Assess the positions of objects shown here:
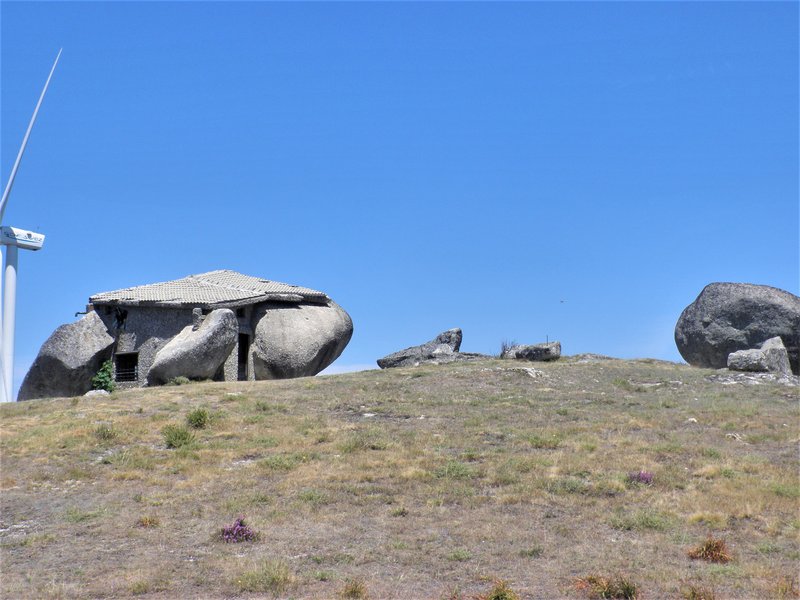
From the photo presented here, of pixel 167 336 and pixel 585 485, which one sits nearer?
pixel 585 485

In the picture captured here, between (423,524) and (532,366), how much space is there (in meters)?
17.5

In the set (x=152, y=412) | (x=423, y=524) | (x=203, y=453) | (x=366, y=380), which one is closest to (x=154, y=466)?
(x=203, y=453)

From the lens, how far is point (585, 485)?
56.1ft

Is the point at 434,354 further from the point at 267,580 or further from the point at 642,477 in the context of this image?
the point at 267,580

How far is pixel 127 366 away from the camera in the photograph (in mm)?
32344

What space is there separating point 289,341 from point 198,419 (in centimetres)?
1057

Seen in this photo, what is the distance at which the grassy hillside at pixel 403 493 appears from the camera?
12641mm

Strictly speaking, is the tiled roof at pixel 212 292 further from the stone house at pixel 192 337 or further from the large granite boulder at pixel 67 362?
the large granite boulder at pixel 67 362

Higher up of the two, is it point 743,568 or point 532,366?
point 532,366

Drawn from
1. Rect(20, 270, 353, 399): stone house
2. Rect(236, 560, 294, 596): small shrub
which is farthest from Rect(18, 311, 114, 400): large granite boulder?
Rect(236, 560, 294, 596): small shrub

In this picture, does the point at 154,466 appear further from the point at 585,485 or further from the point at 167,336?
the point at 167,336

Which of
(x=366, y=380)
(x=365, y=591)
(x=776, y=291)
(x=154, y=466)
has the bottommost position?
(x=365, y=591)

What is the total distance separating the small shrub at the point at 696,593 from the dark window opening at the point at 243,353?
928 inches

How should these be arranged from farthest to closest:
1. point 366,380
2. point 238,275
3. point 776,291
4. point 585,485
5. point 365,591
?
point 238,275 → point 776,291 → point 366,380 → point 585,485 → point 365,591
